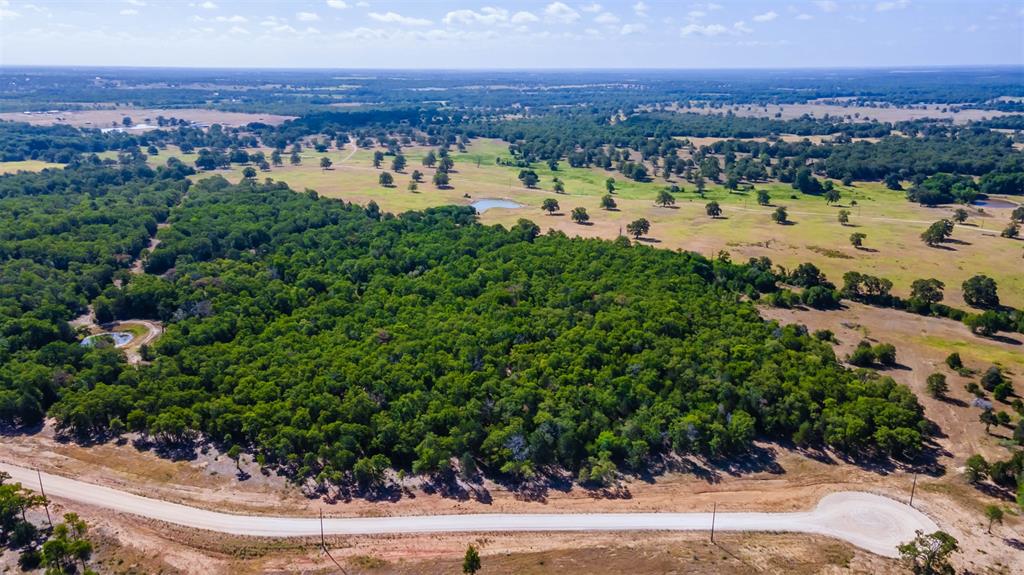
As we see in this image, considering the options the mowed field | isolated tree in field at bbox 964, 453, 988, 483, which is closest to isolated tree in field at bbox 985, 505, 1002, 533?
isolated tree in field at bbox 964, 453, 988, 483

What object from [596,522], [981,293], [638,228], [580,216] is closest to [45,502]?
[596,522]

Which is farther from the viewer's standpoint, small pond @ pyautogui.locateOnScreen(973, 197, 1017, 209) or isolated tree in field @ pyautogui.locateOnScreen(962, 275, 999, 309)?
small pond @ pyautogui.locateOnScreen(973, 197, 1017, 209)

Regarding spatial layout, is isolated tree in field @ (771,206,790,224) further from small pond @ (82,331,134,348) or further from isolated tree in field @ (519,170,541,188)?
small pond @ (82,331,134,348)

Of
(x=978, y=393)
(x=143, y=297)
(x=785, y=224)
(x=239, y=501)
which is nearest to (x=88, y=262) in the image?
(x=143, y=297)

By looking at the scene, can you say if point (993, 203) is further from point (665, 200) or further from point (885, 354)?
point (885, 354)

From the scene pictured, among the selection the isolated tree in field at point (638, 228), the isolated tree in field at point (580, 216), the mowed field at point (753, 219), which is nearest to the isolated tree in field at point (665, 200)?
the mowed field at point (753, 219)

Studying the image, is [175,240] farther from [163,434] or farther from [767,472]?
[767,472]
